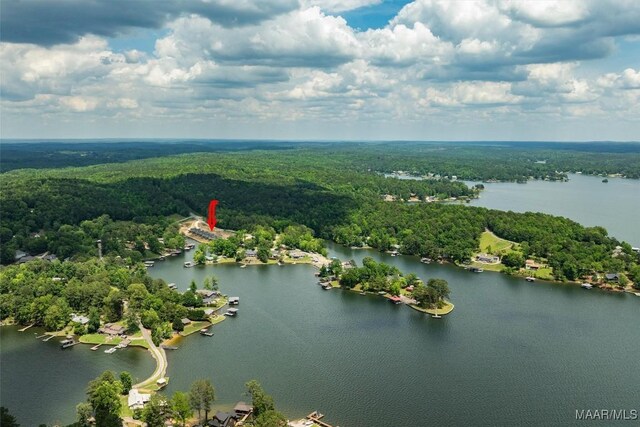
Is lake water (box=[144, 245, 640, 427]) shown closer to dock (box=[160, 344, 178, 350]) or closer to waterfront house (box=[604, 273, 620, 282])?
dock (box=[160, 344, 178, 350])

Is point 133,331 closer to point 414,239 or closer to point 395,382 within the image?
point 395,382

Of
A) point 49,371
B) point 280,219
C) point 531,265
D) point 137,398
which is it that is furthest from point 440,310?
point 280,219

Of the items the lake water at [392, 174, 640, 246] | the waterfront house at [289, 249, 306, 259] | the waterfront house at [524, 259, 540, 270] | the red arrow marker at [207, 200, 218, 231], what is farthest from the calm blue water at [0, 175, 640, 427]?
the lake water at [392, 174, 640, 246]

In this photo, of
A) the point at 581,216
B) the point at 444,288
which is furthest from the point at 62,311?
the point at 581,216

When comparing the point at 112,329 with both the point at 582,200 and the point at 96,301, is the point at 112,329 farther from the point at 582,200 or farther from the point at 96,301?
the point at 582,200

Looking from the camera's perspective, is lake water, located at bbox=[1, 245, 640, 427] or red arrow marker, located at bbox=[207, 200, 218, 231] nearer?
lake water, located at bbox=[1, 245, 640, 427]

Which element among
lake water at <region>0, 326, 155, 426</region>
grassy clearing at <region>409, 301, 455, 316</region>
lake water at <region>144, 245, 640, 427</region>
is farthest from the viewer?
grassy clearing at <region>409, 301, 455, 316</region>

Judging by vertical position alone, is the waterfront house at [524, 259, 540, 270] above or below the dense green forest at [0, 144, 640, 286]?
below
